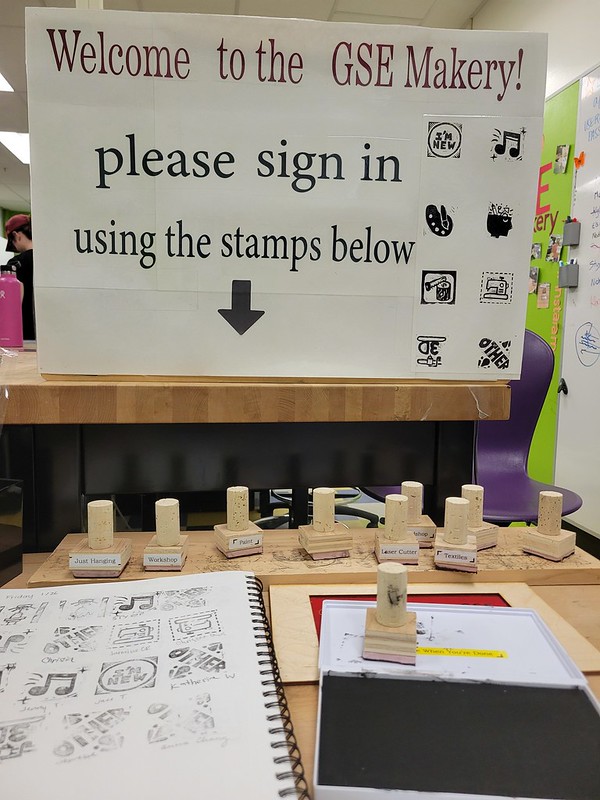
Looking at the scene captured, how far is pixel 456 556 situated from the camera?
799 millimetres

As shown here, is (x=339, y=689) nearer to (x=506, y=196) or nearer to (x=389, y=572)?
(x=389, y=572)

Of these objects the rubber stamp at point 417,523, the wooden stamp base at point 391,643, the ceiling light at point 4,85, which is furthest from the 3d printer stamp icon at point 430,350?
the ceiling light at point 4,85

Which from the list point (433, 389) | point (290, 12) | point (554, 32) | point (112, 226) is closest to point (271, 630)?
point (433, 389)

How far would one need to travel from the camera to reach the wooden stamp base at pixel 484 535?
0.87 meters

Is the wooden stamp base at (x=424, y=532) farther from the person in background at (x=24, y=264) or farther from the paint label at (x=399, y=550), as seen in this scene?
the person in background at (x=24, y=264)

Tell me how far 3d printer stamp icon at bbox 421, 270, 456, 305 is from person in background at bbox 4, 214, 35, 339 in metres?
1.28

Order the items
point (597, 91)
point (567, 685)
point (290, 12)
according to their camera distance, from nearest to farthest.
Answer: point (567, 685)
point (597, 91)
point (290, 12)

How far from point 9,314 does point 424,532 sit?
57.5 inches

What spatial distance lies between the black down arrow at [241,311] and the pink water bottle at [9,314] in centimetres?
114

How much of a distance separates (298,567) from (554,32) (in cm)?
292

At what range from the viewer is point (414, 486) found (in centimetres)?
89

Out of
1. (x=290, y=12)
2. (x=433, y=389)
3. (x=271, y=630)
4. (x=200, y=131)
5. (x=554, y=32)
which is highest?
(x=290, y=12)

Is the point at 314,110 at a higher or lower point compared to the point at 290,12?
lower

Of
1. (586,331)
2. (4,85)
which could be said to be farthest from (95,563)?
(4,85)
